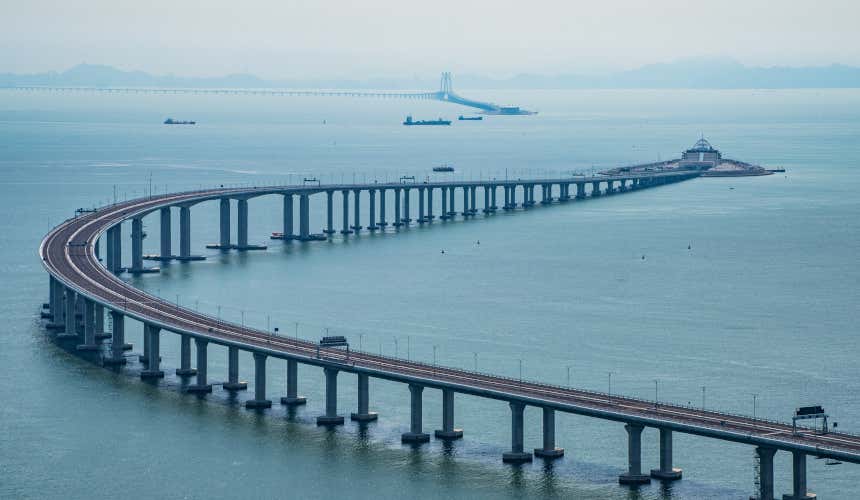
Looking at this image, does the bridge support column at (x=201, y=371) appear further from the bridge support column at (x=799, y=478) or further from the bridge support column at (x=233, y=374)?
the bridge support column at (x=799, y=478)

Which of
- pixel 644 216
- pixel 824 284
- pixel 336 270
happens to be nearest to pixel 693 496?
pixel 824 284

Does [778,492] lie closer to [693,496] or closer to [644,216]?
[693,496]

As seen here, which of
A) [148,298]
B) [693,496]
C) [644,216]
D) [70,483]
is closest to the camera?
[693,496]

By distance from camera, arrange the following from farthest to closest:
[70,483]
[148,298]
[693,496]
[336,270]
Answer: [336,270] → [148,298] → [70,483] → [693,496]

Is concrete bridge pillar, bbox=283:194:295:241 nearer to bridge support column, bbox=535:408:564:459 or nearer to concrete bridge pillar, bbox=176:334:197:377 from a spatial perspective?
concrete bridge pillar, bbox=176:334:197:377

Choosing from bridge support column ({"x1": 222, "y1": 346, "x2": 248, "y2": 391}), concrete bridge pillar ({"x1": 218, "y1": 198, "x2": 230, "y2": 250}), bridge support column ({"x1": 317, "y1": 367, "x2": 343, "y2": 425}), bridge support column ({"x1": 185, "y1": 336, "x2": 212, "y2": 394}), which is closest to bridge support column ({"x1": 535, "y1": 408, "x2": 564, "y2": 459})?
bridge support column ({"x1": 317, "y1": 367, "x2": 343, "y2": 425})

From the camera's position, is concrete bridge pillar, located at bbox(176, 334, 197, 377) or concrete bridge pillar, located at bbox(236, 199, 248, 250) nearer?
concrete bridge pillar, located at bbox(176, 334, 197, 377)
